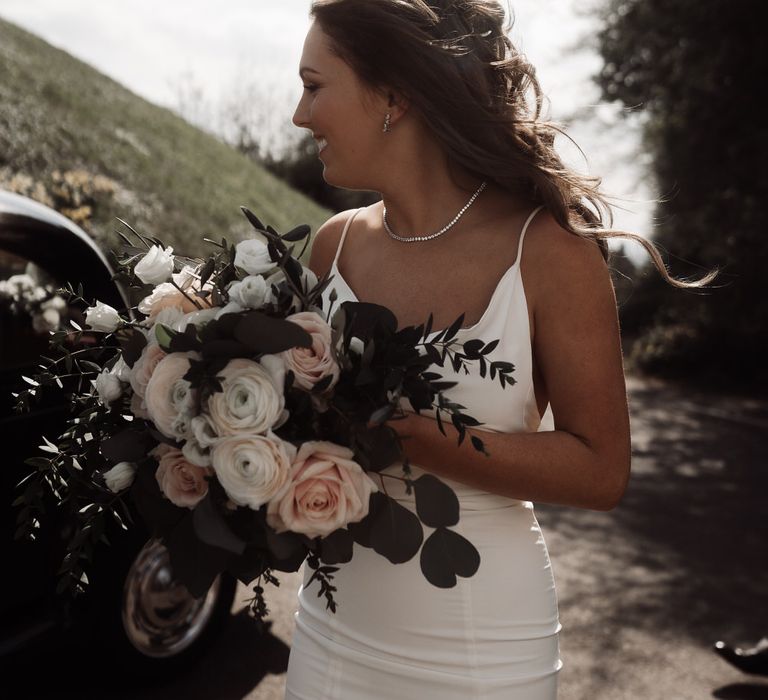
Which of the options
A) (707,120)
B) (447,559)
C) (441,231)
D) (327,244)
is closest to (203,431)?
(447,559)

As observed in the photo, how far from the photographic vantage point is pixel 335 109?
2.16 meters

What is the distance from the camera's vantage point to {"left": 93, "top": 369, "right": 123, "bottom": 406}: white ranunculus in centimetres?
178

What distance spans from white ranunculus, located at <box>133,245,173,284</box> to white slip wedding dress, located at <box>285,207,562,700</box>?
0.63 meters

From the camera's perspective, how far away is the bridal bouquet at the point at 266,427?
1.58 m

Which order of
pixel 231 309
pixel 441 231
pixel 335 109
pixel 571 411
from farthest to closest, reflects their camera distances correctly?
1. pixel 441 231
2. pixel 335 109
3. pixel 571 411
4. pixel 231 309

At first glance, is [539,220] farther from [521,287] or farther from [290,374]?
[290,374]

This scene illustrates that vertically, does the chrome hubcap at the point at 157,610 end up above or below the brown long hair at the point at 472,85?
below

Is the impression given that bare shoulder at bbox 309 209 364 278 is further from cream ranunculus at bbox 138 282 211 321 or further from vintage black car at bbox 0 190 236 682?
vintage black car at bbox 0 190 236 682

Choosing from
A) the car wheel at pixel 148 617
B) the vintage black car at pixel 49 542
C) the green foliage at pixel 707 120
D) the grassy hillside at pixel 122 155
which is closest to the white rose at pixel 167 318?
the vintage black car at pixel 49 542

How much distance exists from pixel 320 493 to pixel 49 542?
240 centimetres

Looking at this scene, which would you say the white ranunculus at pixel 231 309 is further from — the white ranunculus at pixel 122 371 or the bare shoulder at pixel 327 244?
the bare shoulder at pixel 327 244

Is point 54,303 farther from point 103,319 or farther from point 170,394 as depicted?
point 170,394

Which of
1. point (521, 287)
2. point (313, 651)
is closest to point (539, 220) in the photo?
point (521, 287)

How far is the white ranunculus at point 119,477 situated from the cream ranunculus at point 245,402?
0.85ft
